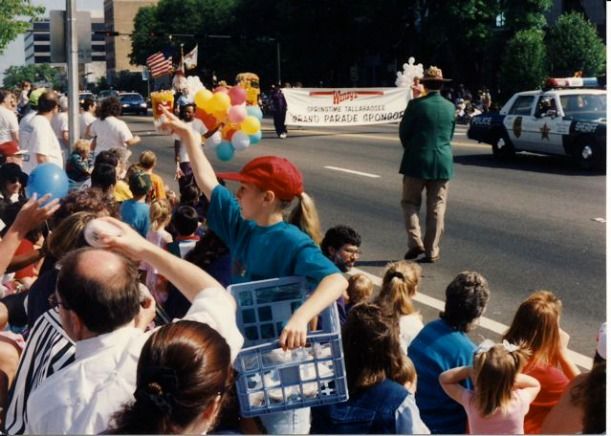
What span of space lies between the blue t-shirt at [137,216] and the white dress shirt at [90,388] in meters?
4.84

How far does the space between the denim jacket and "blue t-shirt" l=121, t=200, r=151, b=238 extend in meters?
4.12

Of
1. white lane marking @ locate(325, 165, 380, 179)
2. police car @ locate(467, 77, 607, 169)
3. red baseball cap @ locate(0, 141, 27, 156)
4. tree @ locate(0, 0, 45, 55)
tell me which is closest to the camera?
red baseball cap @ locate(0, 141, 27, 156)

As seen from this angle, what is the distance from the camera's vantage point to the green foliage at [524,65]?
139ft

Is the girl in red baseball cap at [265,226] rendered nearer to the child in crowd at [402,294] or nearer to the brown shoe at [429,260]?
the child in crowd at [402,294]

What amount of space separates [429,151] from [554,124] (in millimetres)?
10689

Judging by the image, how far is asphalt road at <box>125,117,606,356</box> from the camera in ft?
31.3

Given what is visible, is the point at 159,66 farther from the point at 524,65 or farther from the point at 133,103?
the point at 133,103

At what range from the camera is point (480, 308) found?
17.2ft

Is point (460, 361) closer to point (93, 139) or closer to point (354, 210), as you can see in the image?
point (93, 139)

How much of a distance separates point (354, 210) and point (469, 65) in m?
49.9

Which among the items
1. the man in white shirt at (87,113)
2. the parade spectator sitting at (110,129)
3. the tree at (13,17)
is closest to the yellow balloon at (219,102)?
the parade spectator sitting at (110,129)

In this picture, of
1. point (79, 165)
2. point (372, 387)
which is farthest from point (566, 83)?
point (372, 387)

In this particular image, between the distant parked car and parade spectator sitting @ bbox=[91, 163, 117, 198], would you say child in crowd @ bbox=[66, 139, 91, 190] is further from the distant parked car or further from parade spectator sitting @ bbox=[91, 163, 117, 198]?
the distant parked car

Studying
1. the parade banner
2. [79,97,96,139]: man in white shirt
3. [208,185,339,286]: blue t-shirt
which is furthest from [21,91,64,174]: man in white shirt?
the parade banner
